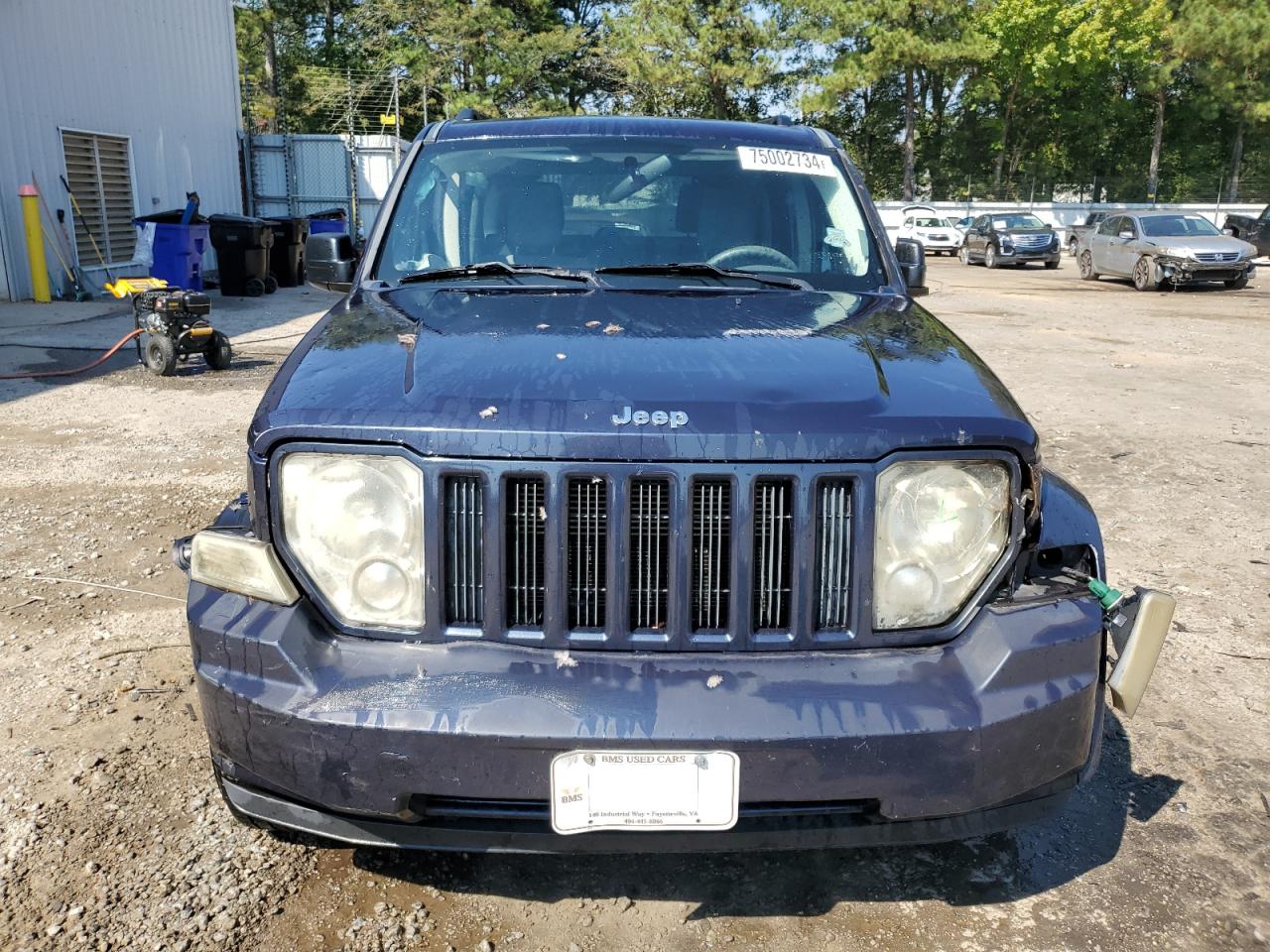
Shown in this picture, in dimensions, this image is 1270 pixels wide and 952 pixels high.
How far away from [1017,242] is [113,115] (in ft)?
71.4

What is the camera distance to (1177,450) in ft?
23.6

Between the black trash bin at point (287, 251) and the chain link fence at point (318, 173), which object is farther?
the chain link fence at point (318, 173)

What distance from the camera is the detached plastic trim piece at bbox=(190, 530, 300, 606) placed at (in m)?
2.19

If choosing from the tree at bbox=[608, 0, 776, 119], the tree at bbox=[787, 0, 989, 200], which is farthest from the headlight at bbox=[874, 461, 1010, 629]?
the tree at bbox=[787, 0, 989, 200]

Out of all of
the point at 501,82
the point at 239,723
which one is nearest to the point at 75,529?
the point at 239,723

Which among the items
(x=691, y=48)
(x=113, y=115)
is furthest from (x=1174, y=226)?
(x=691, y=48)

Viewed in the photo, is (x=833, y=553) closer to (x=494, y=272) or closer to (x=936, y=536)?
(x=936, y=536)

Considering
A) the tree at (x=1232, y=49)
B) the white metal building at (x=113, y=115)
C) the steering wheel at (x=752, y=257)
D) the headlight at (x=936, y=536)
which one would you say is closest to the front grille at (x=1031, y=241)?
the white metal building at (x=113, y=115)

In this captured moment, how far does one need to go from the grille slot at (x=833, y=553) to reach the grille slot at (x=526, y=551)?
54cm

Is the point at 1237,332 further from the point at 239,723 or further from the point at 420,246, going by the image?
the point at 239,723

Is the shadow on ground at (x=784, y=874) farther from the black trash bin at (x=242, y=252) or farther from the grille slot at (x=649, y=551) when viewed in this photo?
the black trash bin at (x=242, y=252)

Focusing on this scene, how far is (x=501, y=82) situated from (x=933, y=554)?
37948 mm

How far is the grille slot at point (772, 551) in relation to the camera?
2109mm

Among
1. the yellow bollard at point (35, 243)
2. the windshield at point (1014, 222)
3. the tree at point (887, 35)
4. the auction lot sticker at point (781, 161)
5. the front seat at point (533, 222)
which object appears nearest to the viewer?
the front seat at point (533, 222)
